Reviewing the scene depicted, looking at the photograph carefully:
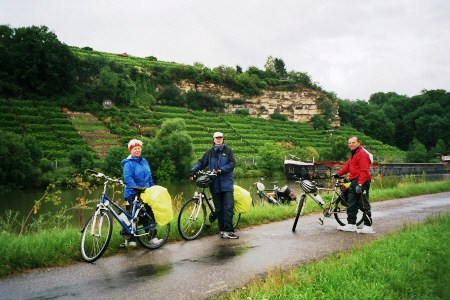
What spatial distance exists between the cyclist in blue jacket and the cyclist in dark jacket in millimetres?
1094

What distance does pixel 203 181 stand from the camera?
8078 mm

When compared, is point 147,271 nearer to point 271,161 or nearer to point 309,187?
point 309,187

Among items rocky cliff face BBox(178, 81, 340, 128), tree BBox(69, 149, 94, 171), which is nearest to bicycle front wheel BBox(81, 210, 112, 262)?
tree BBox(69, 149, 94, 171)

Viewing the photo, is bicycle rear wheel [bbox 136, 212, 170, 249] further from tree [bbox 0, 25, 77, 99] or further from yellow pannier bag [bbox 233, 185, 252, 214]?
tree [bbox 0, 25, 77, 99]

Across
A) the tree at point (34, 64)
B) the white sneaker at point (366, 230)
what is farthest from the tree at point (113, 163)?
the white sneaker at point (366, 230)

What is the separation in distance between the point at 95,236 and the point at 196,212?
249cm

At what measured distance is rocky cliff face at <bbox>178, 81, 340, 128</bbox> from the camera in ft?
367

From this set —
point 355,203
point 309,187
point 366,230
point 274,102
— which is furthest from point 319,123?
point 366,230

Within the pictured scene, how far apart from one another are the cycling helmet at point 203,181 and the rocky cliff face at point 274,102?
10153 centimetres

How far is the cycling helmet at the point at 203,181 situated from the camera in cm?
807

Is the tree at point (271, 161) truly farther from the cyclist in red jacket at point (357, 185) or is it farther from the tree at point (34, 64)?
the cyclist in red jacket at point (357, 185)

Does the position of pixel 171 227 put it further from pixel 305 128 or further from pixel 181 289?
pixel 305 128

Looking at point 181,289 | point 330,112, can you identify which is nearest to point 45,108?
point 181,289

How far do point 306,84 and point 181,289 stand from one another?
129m
